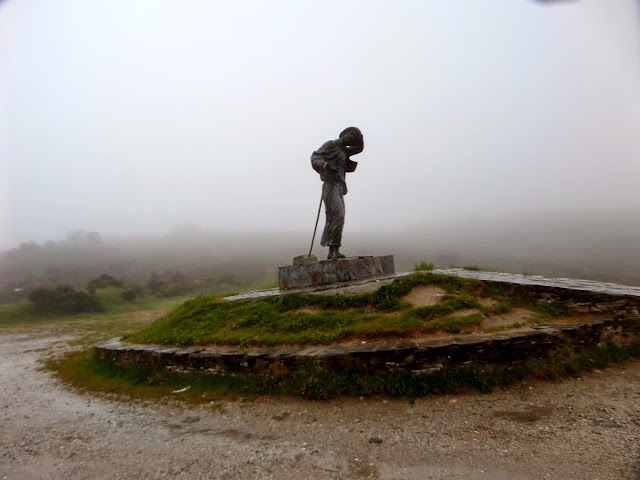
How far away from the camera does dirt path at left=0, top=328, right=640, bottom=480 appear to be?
344 cm

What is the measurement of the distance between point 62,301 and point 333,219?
2094 cm

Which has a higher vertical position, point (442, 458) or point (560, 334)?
point (560, 334)

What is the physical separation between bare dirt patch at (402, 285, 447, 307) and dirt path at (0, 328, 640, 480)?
82.5 inches

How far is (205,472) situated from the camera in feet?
12.2

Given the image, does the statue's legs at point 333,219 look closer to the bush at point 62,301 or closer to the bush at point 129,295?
the bush at point 62,301

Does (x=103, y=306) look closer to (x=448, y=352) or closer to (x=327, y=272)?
(x=327, y=272)

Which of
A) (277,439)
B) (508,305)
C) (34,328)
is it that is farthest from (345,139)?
(34,328)

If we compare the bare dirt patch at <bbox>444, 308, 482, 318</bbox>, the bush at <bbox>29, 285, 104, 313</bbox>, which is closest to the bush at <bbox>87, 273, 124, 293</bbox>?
the bush at <bbox>29, 285, 104, 313</bbox>

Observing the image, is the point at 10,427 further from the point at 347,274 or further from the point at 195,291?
the point at 195,291

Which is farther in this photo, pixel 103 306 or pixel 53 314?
pixel 103 306

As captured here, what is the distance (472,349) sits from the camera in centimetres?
512

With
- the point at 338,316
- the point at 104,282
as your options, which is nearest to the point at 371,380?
the point at 338,316

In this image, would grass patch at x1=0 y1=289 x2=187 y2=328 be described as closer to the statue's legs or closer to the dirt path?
the statue's legs

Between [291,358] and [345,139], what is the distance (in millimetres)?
6362
